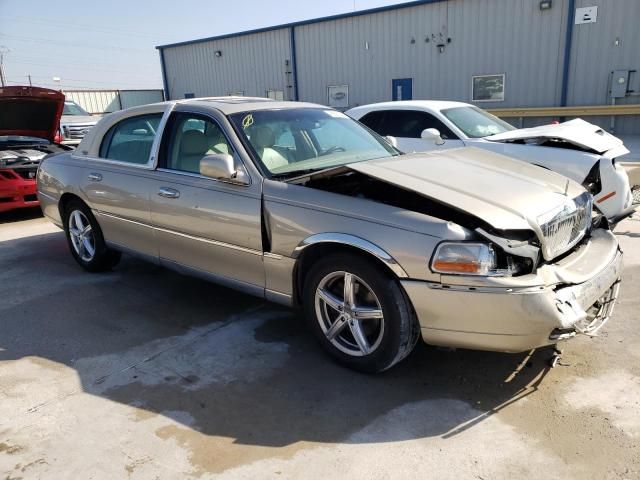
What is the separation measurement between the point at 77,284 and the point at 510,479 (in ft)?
13.9

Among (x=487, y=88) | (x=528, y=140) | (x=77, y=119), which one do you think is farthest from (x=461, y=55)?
(x=528, y=140)

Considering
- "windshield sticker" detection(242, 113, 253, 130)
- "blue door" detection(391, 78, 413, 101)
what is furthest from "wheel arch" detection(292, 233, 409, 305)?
"blue door" detection(391, 78, 413, 101)

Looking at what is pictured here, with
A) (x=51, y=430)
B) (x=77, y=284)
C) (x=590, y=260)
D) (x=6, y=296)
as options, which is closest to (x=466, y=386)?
(x=590, y=260)

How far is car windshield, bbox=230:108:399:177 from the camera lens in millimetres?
3719

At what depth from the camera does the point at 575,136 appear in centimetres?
621

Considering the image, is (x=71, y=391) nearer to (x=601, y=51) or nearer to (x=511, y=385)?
(x=511, y=385)

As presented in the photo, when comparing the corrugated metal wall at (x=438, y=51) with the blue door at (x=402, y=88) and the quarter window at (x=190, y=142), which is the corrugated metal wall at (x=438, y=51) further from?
the quarter window at (x=190, y=142)

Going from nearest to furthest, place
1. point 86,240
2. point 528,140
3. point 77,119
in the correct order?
point 86,240 → point 528,140 → point 77,119

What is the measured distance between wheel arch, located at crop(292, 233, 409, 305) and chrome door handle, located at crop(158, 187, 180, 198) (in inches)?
48.7

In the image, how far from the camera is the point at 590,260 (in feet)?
10.2

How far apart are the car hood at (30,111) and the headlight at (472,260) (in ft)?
24.3

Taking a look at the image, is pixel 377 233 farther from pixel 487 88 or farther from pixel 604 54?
pixel 487 88

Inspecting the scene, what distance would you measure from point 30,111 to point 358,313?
7.57 metres

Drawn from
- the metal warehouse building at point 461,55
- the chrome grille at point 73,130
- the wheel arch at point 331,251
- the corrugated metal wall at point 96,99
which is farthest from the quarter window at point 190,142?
the corrugated metal wall at point 96,99
